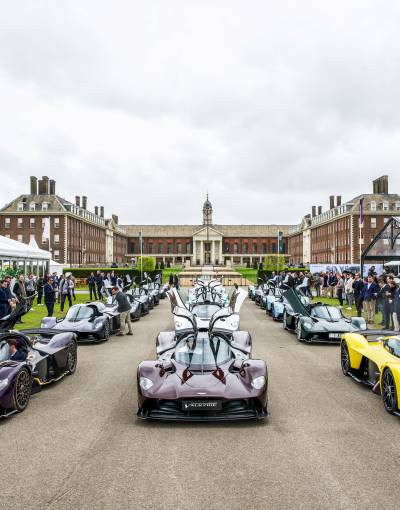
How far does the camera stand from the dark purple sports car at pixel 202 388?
6.65 m

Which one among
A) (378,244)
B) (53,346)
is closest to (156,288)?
(378,244)

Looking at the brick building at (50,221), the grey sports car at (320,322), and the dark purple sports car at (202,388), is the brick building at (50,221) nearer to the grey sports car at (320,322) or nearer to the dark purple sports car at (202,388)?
the grey sports car at (320,322)

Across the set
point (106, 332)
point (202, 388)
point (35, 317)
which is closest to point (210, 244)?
point (35, 317)

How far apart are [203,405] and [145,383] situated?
0.93 meters

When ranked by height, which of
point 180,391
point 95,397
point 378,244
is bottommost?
point 95,397

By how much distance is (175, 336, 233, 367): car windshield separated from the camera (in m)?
7.74

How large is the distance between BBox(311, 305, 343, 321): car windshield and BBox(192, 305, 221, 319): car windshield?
3.02m

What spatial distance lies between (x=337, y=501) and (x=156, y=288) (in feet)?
86.8

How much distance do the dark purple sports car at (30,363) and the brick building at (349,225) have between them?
61035mm

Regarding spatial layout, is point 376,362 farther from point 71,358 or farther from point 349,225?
point 349,225

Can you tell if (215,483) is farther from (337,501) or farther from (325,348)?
(325,348)

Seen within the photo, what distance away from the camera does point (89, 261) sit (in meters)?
95.3

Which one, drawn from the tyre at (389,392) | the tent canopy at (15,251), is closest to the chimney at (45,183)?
the tent canopy at (15,251)

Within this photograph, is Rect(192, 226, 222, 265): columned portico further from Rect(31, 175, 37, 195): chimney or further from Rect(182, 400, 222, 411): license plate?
Rect(182, 400, 222, 411): license plate
